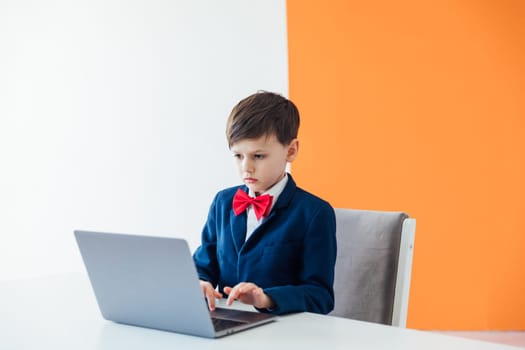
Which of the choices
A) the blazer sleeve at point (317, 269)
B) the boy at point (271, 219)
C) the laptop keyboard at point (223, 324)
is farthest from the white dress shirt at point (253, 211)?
the laptop keyboard at point (223, 324)

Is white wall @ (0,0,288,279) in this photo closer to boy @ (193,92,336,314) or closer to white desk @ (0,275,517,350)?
boy @ (193,92,336,314)

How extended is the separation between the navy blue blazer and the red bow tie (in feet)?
0.06

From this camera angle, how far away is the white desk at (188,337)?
122 cm

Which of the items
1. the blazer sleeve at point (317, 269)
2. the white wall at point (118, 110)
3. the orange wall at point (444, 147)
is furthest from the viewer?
the white wall at point (118, 110)

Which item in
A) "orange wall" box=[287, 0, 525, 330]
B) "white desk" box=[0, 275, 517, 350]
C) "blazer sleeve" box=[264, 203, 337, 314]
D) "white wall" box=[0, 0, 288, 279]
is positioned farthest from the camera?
"white wall" box=[0, 0, 288, 279]

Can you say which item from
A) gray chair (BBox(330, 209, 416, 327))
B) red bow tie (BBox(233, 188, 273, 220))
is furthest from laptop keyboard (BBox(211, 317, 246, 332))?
gray chair (BBox(330, 209, 416, 327))

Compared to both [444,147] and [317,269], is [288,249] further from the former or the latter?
[444,147]

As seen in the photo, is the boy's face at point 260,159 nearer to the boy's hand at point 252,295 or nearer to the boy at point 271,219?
the boy at point 271,219

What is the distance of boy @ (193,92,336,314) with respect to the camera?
168cm

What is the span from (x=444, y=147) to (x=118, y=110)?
71.0 inches

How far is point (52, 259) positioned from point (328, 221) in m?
2.90

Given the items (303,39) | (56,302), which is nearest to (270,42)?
(303,39)

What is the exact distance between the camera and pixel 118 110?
14.1 ft

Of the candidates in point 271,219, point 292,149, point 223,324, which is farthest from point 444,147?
point 223,324
